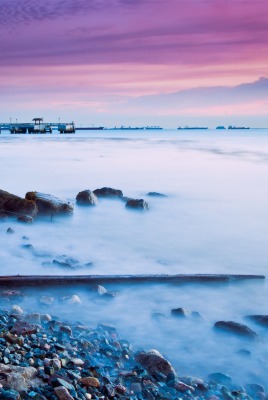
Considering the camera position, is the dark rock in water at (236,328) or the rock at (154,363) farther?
the dark rock in water at (236,328)

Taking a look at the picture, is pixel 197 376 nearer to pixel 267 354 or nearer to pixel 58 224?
pixel 267 354

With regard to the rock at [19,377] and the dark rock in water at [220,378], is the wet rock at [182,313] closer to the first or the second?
the dark rock in water at [220,378]

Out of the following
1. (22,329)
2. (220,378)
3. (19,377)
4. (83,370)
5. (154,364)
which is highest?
(19,377)

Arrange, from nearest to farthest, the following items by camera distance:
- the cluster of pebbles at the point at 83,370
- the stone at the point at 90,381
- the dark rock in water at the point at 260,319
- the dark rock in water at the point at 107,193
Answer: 1. the cluster of pebbles at the point at 83,370
2. the stone at the point at 90,381
3. the dark rock in water at the point at 260,319
4. the dark rock in water at the point at 107,193

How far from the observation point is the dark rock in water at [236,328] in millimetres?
4751

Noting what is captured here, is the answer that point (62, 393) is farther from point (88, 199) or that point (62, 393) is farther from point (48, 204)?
point (88, 199)

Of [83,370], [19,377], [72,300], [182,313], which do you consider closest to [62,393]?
[19,377]

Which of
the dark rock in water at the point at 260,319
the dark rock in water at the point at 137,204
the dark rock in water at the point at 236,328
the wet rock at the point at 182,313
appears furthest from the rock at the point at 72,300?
the dark rock in water at the point at 137,204

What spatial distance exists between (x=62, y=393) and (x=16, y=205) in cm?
707

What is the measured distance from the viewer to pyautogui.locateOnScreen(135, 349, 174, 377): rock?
Result: 3.84 meters

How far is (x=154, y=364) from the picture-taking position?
388 cm

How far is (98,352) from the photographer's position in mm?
4113

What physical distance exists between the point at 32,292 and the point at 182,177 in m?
16.1

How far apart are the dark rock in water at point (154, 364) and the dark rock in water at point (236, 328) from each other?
3.87 ft
